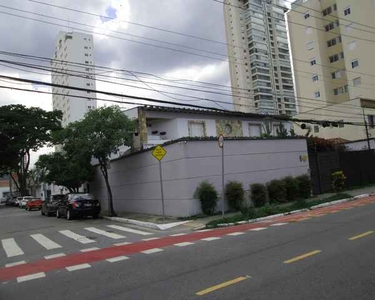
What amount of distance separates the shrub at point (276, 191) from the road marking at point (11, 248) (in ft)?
40.1

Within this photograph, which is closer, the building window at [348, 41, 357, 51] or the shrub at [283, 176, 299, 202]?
the shrub at [283, 176, 299, 202]

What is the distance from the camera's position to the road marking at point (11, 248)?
11319 mm

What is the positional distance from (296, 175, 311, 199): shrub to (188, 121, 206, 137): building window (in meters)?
11.0

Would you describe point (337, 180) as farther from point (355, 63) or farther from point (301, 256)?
point (355, 63)

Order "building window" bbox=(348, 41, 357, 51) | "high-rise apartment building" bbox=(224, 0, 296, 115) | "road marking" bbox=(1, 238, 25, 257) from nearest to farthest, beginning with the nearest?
"road marking" bbox=(1, 238, 25, 257), "building window" bbox=(348, 41, 357, 51), "high-rise apartment building" bbox=(224, 0, 296, 115)

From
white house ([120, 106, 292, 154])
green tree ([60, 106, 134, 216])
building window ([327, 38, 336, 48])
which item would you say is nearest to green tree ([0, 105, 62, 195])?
white house ([120, 106, 292, 154])

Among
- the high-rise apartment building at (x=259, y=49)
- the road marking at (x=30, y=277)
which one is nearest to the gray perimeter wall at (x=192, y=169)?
the road marking at (x=30, y=277)

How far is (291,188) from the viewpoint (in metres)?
20.6

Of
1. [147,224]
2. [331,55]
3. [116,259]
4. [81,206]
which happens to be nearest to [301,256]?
[116,259]

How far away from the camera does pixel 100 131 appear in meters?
21.6

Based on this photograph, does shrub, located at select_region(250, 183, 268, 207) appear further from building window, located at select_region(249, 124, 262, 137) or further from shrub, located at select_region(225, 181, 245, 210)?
building window, located at select_region(249, 124, 262, 137)

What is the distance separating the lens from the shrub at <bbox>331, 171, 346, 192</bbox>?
2369 cm

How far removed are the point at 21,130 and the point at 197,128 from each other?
33.0 meters

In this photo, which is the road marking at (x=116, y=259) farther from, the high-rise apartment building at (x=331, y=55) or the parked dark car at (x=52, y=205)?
the high-rise apartment building at (x=331, y=55)
